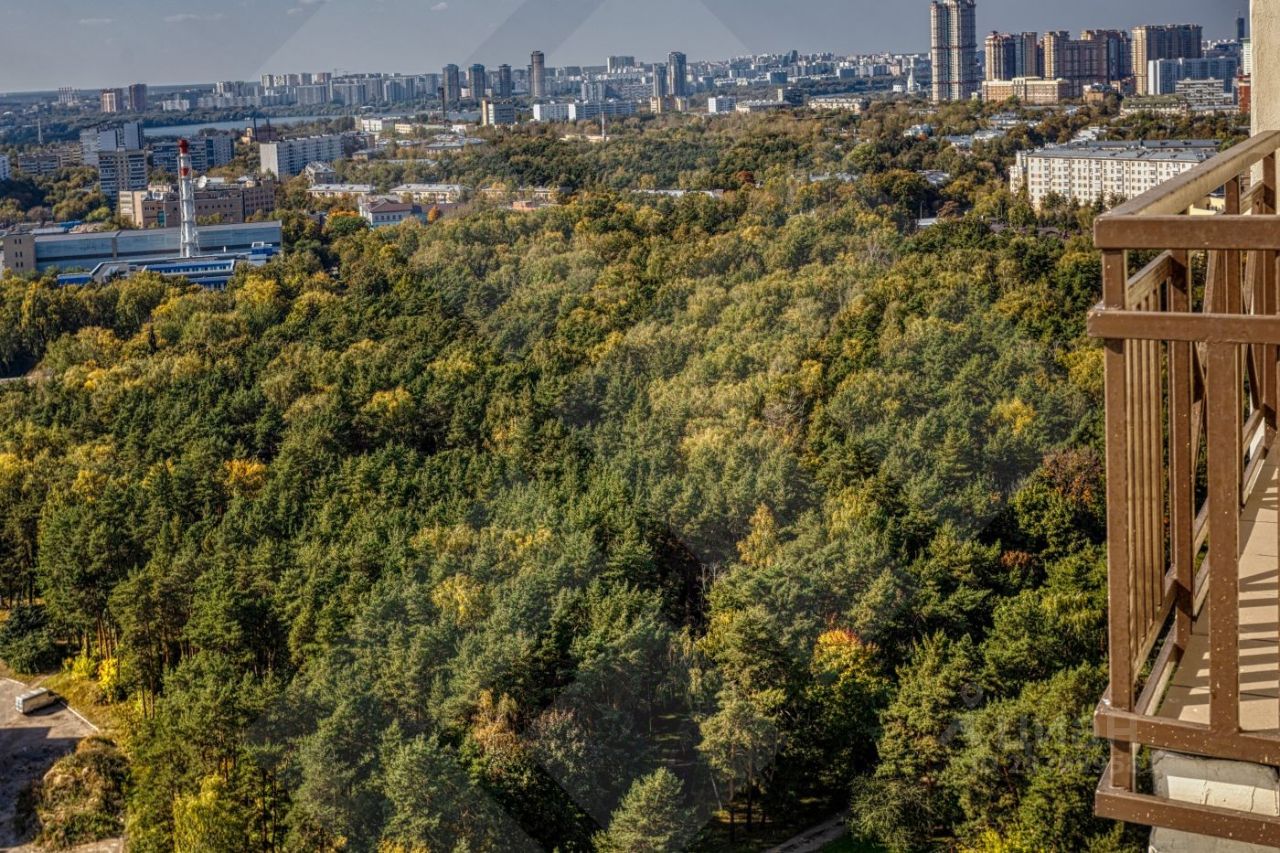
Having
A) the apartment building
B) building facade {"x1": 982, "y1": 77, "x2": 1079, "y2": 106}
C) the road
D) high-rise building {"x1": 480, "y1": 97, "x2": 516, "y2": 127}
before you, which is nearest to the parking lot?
the road

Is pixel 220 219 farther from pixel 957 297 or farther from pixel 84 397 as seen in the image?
pixel 957 297

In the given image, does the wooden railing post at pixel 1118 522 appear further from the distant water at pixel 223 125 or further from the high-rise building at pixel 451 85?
the distant water at pixel 223 125

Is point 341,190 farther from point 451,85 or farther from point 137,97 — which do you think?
point 137,97

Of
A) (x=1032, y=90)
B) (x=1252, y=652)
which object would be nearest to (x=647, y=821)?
(x=1252, y=652)

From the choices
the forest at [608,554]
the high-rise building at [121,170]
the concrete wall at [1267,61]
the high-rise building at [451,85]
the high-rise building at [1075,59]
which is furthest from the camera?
the high-rise building at [451,85]

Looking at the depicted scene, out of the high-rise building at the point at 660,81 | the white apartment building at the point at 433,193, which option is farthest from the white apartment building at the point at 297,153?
the white apartment building at the point at 433,193

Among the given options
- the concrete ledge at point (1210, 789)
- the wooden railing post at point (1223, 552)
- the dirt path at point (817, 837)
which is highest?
the wooden railing post at point (1223, 552)
